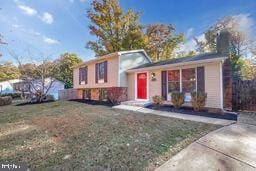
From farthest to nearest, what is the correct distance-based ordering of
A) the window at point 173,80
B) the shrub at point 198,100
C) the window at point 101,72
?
the window at point 101,72
the window at point 173,80
the shrub at point 198,100

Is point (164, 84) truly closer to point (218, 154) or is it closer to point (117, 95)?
point (117, 95)

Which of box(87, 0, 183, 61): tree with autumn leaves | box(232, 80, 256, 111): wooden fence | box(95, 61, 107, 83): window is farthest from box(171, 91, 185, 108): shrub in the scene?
box(87, 0, 183, 61): tree with autumn leaves

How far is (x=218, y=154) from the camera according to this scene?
3.89m

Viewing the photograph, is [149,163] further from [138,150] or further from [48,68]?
[48,68]

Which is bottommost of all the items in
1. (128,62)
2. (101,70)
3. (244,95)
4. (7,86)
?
(244,95)

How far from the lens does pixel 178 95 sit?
947 centimetres

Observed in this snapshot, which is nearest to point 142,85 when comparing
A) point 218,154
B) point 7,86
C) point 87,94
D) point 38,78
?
point 87,94

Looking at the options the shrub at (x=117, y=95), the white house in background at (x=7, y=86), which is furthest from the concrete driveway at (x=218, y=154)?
the white house in background at (x=7, y=86)

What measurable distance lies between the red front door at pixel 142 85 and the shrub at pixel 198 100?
436 centimetres

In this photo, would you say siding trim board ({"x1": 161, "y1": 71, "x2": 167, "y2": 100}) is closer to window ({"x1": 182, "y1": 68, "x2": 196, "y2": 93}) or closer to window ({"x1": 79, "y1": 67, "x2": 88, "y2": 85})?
window ({"x1": 182, "y1": 68, "x2": 196, "y2": 93})

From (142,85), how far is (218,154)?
912 cm

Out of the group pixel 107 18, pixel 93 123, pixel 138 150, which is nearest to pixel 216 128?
pixel 138 150

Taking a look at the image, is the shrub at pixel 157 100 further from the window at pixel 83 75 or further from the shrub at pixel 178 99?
the window at pixel 83 75

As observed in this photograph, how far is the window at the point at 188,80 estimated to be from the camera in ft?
31.4
